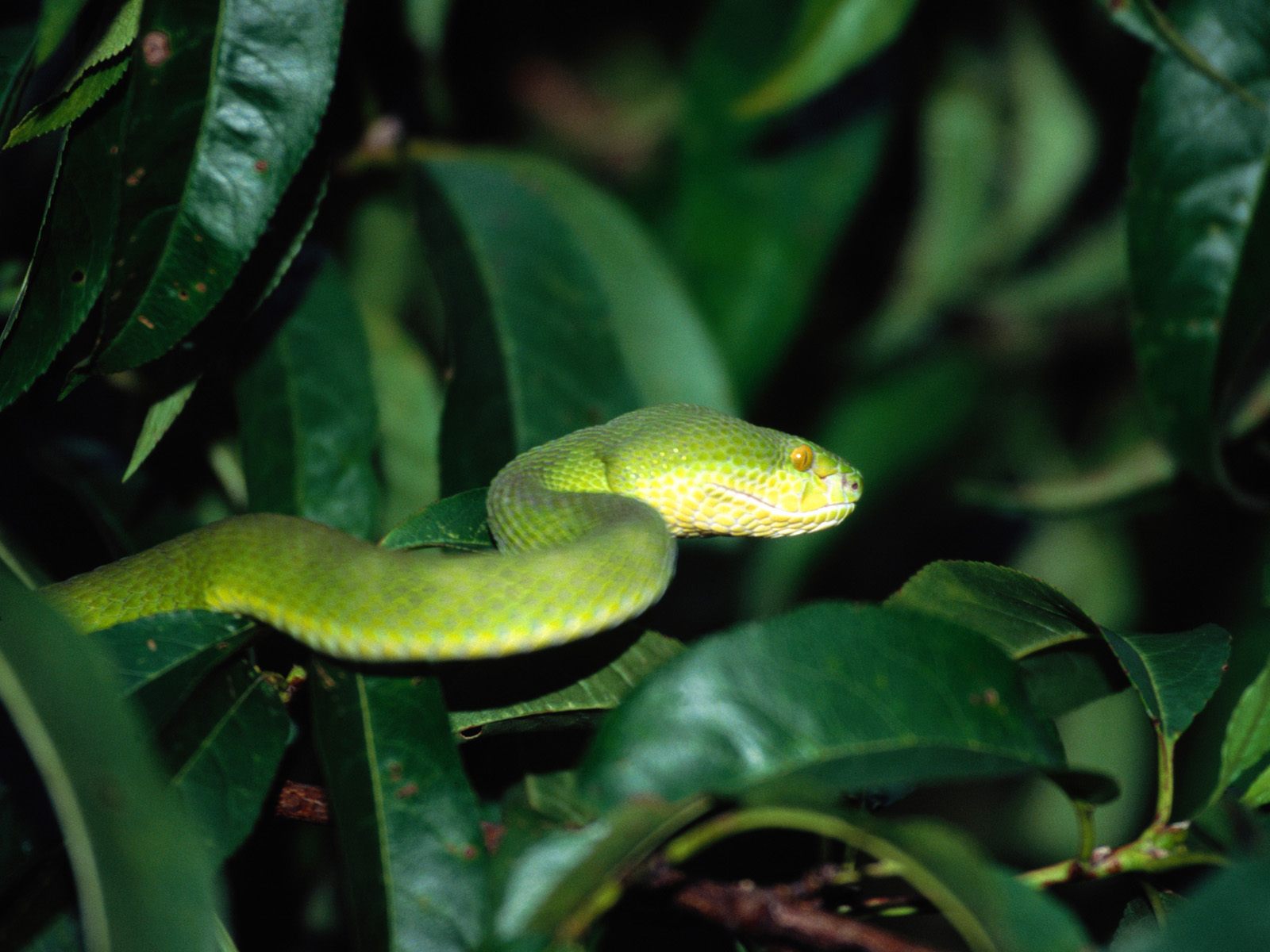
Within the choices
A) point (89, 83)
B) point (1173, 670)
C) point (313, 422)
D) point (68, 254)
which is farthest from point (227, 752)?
point (1173, 670)

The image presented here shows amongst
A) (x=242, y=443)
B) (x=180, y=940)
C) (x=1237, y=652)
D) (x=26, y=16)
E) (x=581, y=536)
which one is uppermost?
(x=26, y=16)

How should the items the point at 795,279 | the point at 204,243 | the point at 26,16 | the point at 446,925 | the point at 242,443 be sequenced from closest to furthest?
the point at 446,925, the point at 204,243, the point at 26,16, the point at 242,443, the point at 795,279

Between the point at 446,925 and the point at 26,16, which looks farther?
the point at 26,16

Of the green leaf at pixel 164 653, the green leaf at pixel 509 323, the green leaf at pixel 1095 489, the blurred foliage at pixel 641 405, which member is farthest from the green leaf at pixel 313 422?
the green leaf at pixel 1095 489

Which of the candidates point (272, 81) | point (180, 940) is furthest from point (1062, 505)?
point (180, 940)

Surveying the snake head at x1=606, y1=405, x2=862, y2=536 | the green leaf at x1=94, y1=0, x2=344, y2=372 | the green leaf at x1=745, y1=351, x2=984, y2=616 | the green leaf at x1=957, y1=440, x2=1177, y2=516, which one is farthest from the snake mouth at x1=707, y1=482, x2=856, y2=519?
the green leaf at x1=745, y1=351, x2=984, y2=616

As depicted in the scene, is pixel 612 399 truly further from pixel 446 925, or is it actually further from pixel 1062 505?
pixel 1062 505

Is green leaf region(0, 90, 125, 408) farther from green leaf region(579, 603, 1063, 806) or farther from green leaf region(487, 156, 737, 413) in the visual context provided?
green leaf region(487, 156, 737, 413)
